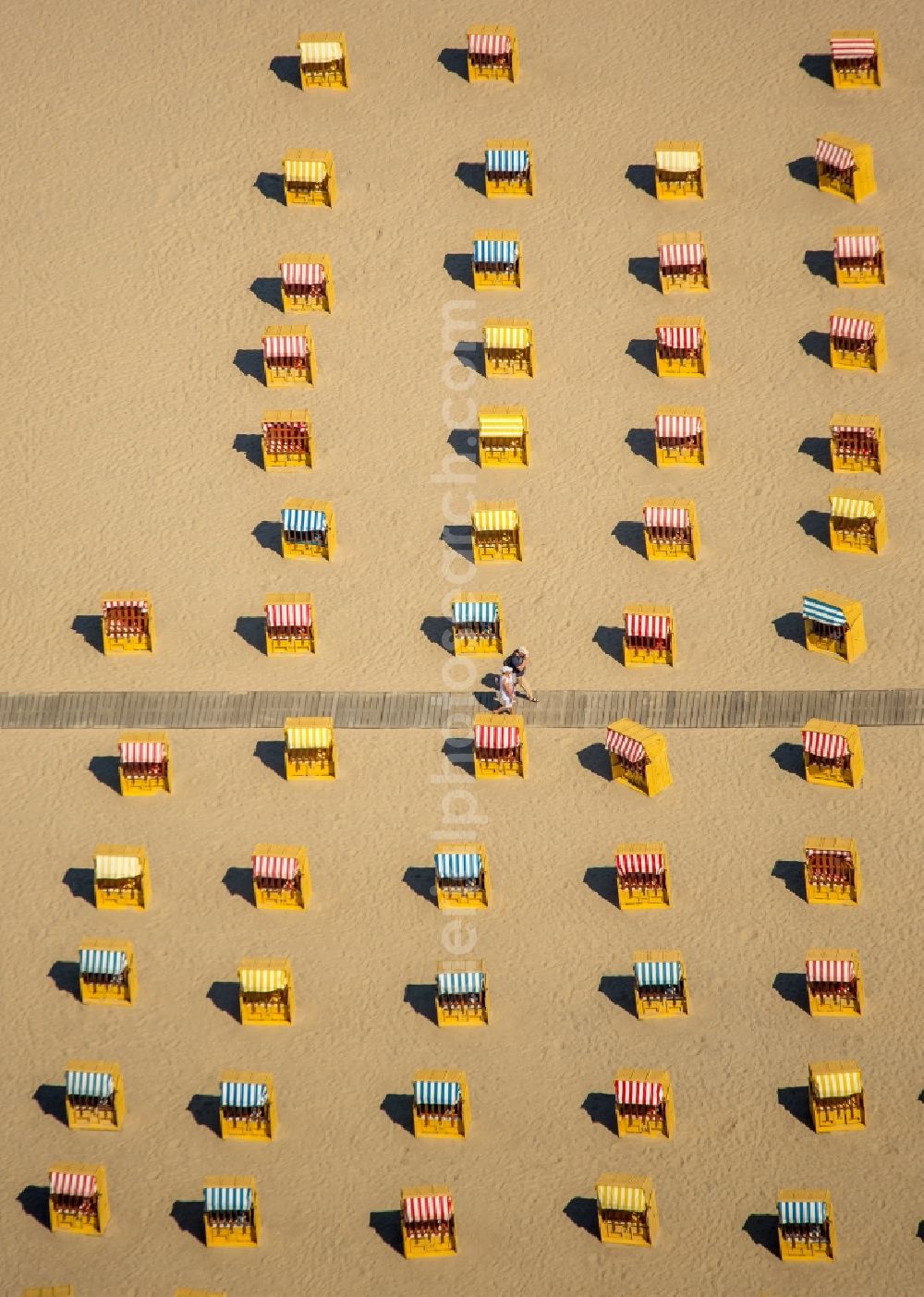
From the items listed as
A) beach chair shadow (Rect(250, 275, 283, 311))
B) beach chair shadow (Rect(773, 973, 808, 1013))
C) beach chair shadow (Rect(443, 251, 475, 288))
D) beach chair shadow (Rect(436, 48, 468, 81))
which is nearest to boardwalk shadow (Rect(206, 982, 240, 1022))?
beach chair shadow (Rect(773, 973, 808, 1013))

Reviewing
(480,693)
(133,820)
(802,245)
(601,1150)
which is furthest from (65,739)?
(802,245)

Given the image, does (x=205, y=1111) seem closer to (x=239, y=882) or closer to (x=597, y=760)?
(x=239, y=882)

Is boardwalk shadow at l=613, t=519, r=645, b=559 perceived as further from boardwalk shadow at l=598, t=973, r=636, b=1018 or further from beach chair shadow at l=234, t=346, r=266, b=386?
boardwalk shadow at l=598, t=973, r=636, b=1018

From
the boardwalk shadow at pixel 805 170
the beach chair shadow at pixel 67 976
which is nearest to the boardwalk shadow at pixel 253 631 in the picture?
the beach chair shadow at pixel 67 976

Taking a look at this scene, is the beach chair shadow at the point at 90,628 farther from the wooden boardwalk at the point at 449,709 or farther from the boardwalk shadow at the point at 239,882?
the boardwalk shadow at the point at 239,882

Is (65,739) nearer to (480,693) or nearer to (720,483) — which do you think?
(480,693)

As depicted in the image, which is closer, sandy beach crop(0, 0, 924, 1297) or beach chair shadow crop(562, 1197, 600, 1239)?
beach chair shadow crop(562, 1197, 600, 1239)
